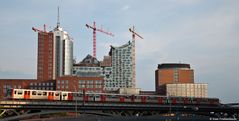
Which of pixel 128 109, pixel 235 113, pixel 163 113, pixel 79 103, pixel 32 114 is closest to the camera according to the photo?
pixel 32 114

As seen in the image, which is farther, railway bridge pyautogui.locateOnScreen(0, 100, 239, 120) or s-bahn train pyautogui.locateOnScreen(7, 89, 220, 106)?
s-bahn train pyautogui.locateOnScreen(7, 89, 220, 106)

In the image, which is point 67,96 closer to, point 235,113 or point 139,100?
point 139,100

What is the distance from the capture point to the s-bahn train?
12909 cm

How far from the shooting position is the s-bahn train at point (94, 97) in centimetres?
12909

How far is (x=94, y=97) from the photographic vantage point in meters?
143

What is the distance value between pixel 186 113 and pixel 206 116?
10.1m

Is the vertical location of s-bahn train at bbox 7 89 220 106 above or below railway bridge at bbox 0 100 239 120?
above

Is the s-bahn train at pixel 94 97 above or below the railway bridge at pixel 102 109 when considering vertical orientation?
above

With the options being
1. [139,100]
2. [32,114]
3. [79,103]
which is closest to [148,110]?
[139,100]

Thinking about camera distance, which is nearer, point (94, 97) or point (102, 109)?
point (94, 97)

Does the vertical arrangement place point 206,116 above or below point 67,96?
below

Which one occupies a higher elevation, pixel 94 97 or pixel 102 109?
pixel 94 97

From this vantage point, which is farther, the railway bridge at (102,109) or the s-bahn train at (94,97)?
the s-bahn train at (94,97)

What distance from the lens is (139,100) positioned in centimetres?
15025
